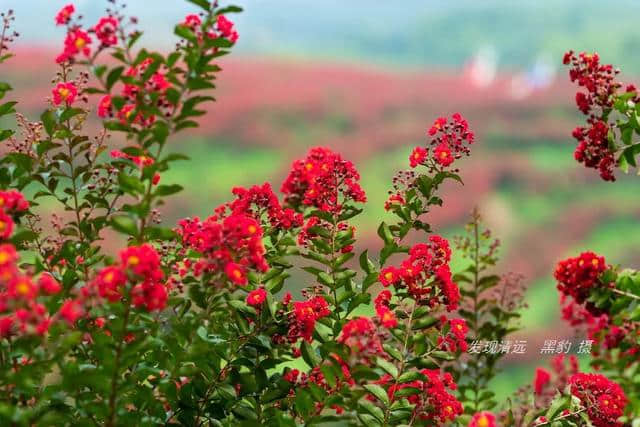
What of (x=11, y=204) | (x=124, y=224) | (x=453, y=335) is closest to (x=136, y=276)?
(x=124, y=224)

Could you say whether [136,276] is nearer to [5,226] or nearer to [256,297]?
[5,226]

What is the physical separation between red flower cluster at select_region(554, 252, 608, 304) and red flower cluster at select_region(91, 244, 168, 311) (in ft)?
3.33

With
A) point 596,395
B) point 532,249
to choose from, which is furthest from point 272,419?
point 532,249

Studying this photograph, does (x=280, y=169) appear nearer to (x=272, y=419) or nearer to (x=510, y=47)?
(x=510, y=47)

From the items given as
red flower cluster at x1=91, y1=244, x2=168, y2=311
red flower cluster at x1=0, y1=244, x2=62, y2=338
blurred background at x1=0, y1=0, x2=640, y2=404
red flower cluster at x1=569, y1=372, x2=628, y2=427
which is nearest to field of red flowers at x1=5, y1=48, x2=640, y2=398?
blurred background at x1=0, y1=0, x2=640, y2=404

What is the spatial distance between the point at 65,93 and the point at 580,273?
4.53ft

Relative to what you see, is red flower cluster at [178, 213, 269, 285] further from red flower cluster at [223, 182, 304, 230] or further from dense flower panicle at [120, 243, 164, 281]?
red flower cluster at [223, 182, 304, 230]

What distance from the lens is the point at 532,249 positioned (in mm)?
8898

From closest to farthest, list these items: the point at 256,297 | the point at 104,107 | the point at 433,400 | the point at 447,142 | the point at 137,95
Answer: the point at 137,95 → the point at 104,107 → the point at 256,297 → the point at 433,400 → the point at 447,142

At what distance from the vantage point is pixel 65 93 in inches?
81.8

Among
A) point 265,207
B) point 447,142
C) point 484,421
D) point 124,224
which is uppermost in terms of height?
point 447,142

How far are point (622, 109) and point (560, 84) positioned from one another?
34.9ft

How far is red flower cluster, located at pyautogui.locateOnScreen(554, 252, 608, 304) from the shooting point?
1.99 metres

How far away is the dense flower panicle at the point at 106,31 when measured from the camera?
1704mm
